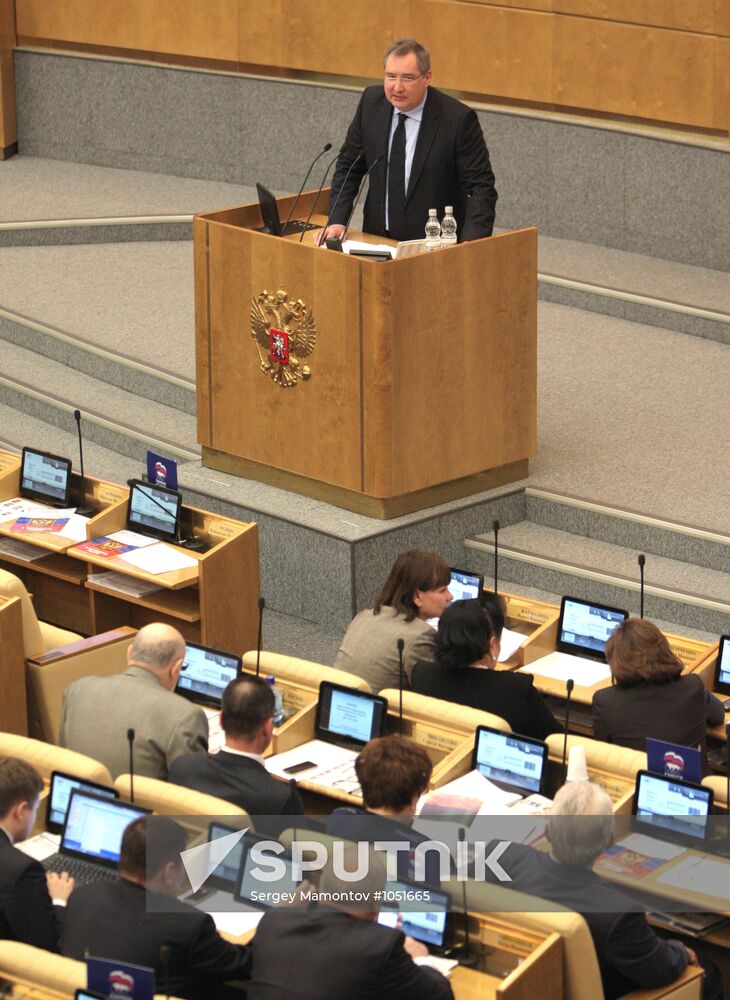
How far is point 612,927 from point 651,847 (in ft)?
1.66

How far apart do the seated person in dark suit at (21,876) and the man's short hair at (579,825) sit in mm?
1067

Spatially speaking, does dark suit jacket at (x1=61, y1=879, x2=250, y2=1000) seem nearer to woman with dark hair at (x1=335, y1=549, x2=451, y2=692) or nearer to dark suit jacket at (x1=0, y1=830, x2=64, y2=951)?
dark suit jacket at (x1=0, y1=830, x2=64, y2=951)

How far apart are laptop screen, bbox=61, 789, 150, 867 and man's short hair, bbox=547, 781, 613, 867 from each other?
3.09 ft

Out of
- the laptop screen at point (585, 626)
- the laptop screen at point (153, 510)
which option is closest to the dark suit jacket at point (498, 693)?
the laptop screen at point (585, 626)

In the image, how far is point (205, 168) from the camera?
34.4 feet

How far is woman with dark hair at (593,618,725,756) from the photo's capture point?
439 cm

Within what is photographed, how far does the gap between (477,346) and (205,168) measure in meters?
4.68

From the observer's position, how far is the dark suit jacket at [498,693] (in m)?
4.46

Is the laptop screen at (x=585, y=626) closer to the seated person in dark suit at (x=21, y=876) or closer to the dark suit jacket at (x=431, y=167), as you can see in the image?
the dark suit jacket at (x=431, y=167)

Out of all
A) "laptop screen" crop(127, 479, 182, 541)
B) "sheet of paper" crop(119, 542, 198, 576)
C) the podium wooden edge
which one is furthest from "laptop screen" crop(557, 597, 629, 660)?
"laptop screen" crop(127, 479, 182, 541)

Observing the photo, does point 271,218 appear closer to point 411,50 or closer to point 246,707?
point 411,50

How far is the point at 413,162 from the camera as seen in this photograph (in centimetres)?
629

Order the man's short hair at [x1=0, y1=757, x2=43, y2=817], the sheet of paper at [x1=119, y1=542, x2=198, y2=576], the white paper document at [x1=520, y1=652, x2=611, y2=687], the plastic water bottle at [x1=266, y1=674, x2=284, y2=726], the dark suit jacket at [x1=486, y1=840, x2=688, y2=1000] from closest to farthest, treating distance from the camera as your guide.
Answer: the dark suit jacket at [x1=486, y1=840, x2=688, y2=1000] → the man's short hair at [x1=0, y1=757, x2=43, y2=817] → the plastic water bottle at [x1=266, y1=674, x2=284, y2=726] → the white paper document at [x1=520, y1=652, x2=611, y2=687] → the sheet of paper at [x1=119, y1=542, x2=198, y2=576]

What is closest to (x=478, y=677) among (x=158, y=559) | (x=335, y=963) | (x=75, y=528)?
(x=335, y=963)
